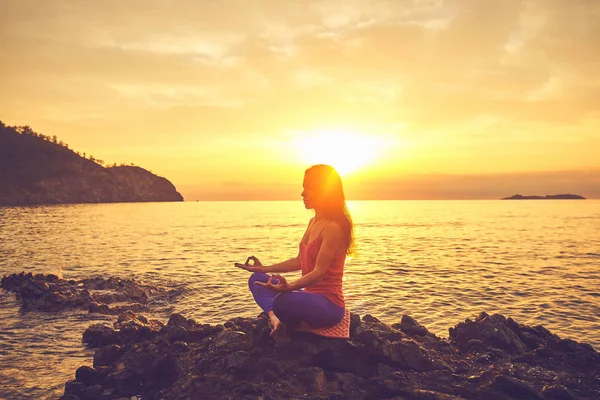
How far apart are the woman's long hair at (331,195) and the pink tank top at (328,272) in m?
0.37

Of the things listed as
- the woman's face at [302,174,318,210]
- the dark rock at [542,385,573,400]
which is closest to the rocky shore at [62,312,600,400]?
the dark rock at [542,385,573,400]

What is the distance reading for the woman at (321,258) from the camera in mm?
6227

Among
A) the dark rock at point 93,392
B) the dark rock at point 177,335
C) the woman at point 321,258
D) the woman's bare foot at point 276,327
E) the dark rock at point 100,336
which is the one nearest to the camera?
the woman at point 321,258

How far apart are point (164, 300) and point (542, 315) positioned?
15.8 metres

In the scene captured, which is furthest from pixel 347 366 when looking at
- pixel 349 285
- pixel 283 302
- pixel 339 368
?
pixel 349 285

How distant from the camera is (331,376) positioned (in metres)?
6.87

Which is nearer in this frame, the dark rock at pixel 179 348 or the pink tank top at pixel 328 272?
the pink tank top at pixel 328 272

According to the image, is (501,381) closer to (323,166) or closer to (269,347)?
(269,347)

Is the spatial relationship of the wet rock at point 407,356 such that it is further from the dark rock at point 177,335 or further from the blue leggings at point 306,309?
the dark rock at point 177,335

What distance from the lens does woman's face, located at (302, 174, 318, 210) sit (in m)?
6.43

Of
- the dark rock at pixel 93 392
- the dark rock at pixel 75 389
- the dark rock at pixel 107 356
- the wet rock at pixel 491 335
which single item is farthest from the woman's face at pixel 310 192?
the dark rock at pixel 107 356

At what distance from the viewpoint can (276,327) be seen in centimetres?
706

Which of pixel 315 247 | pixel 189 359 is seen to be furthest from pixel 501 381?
pixel 189 359

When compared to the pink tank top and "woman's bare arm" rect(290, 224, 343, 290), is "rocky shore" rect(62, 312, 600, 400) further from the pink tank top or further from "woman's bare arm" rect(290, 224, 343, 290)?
"woman's bare arm" rect(290, 224, 343, 290)
